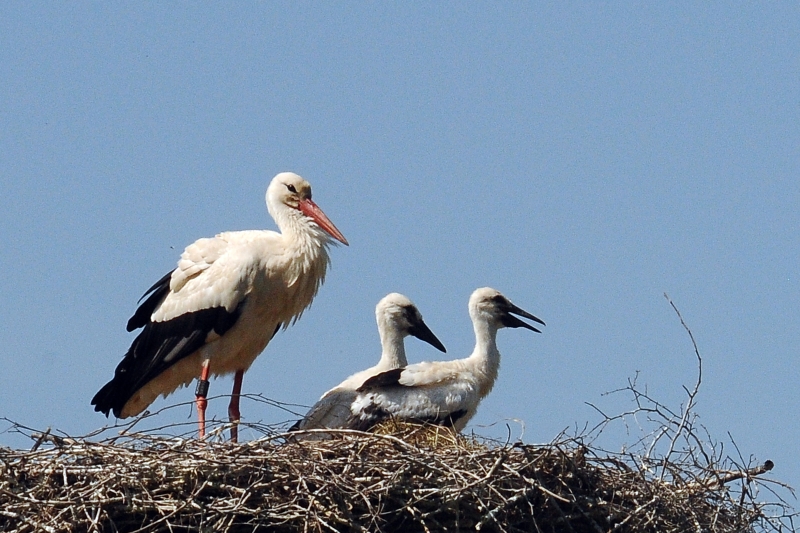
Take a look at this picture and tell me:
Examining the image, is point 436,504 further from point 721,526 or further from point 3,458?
point 3,458

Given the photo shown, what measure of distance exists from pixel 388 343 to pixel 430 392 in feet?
2.51

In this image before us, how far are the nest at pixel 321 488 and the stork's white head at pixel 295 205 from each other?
2.76 m

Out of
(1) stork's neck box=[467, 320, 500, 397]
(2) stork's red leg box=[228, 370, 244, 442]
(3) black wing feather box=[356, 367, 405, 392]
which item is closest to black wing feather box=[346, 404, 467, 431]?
(3) black wing feather box=[356, 367, 405, 392]

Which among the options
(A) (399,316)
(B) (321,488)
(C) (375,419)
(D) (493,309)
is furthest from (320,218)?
(B) (321,488)

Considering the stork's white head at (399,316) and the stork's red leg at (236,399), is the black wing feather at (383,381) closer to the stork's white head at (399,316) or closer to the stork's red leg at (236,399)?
the stork's white head at (399,316)

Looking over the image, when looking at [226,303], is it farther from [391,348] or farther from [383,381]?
[383,381]

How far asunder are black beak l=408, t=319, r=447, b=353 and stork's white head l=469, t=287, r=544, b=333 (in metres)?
0.28

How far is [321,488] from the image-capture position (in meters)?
6.68

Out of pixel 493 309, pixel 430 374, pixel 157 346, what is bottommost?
pixel 430 374

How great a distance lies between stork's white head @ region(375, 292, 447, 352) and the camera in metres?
9.55

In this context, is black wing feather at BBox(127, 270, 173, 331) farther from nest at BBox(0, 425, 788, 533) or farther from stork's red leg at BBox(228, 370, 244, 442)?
nest at BBox(0, 425, 788, 533)

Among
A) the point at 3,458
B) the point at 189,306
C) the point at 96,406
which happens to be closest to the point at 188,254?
the point at 189,306

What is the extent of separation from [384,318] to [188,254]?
125cm

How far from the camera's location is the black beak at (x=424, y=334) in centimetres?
968
